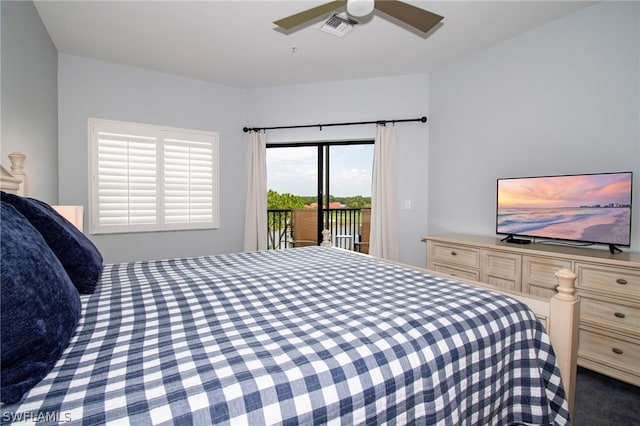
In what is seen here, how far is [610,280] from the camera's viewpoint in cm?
199

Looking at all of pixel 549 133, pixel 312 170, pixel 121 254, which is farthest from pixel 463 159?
pixel 121 254

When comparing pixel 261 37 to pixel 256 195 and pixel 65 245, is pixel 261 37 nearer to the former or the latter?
pixel 256 195

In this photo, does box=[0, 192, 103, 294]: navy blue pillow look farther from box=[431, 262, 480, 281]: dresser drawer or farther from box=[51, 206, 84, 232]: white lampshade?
box=[431, 262, 480, 281]: dresser drawer

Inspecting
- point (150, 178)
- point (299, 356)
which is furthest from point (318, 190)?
point (299, 356)

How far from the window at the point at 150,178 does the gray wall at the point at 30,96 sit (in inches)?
15.2

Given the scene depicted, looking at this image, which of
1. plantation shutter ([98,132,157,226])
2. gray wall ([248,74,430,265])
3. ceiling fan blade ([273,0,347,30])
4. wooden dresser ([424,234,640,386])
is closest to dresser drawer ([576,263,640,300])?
wooden dresser ([424,234,640,386])

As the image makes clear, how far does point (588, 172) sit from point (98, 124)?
15.3 feet

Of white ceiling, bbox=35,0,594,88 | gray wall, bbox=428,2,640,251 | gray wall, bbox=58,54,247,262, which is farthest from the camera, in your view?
gray wall, bbox=58,54,247,262

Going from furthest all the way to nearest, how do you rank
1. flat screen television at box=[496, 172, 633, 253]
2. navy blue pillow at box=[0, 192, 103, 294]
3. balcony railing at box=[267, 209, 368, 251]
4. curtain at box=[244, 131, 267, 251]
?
1. balcony railing at box=[267, 209, 368, 251]
2. curtain at box=[244, 131, 267, 251]
3. flat screen television at box=[496, 172, 633, 253]
4. navy blue pillow at box=[0, 192, 103, 294]

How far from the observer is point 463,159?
341 centimetres

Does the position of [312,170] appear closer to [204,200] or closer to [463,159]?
[204,200]

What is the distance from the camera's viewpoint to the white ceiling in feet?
7.98

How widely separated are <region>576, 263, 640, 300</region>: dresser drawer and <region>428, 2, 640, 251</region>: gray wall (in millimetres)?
491

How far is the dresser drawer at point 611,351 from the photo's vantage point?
1909 mm
